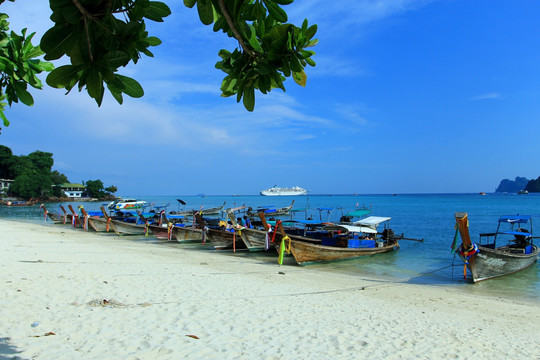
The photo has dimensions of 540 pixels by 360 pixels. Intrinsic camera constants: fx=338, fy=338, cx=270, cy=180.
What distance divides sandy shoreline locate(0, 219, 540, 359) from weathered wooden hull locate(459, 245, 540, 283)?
2.07 m

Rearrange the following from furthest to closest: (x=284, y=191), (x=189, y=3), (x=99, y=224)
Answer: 1. (x=284, y=191)
2. (x=99, y=224)
3. (x=189, y=3)

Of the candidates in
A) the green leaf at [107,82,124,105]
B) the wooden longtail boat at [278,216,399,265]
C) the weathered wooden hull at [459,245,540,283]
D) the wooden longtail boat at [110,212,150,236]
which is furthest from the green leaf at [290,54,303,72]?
the wooden longtail boat at [110,212,150,236]

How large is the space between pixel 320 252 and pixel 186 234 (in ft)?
30.6

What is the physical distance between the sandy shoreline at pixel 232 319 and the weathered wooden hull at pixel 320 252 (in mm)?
3831

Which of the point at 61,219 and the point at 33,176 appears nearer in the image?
the point at 61,219

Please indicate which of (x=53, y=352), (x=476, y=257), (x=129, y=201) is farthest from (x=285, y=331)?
(x=129, y=201)

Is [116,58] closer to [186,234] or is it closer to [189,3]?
[189,3]

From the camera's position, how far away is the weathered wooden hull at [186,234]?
19.8m

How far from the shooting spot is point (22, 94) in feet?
7.25

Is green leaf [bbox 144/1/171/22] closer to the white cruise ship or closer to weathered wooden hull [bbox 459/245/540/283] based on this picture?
weathered wooden hull [bbox 459/245/540/283]

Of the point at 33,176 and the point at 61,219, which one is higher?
the point at 33,176

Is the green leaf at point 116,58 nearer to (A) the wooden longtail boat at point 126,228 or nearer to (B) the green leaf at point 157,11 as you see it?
(B) the green leaf at point 157,11

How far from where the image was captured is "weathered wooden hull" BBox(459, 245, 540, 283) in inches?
449

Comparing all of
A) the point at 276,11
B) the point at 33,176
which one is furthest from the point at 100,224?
the point at 33,176
